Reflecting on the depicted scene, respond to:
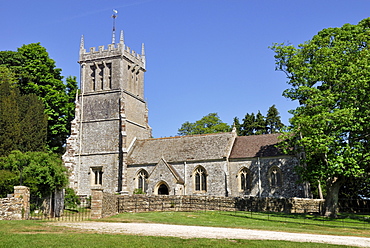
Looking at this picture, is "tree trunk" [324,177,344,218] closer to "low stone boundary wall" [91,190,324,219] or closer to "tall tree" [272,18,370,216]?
"tall tree" [272,18,370,216]

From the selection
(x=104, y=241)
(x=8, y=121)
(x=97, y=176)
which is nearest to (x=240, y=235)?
(x=104, y=241)

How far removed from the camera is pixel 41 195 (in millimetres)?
22828

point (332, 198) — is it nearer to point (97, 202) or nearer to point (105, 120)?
point (97, 202)

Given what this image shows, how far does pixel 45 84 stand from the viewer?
150ft

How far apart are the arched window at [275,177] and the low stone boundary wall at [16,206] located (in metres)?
22.1

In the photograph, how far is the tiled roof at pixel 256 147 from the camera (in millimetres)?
35594

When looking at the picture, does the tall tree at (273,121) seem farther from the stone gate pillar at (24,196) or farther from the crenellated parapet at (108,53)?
the stone gate pillar at (24,196)

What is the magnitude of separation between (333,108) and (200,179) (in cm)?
1499

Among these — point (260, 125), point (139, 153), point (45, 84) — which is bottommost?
point (139, 153)

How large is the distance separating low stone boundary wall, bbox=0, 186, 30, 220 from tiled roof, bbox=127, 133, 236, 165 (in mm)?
19541

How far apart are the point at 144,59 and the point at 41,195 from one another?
1115 inches

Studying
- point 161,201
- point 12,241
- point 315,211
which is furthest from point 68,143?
point 12,241

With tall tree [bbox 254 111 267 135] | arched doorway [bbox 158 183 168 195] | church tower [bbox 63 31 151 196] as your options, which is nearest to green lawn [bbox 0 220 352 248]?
arched doorway [bbox 158 183 168 195]

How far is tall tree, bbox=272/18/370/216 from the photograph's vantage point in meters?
24.3
